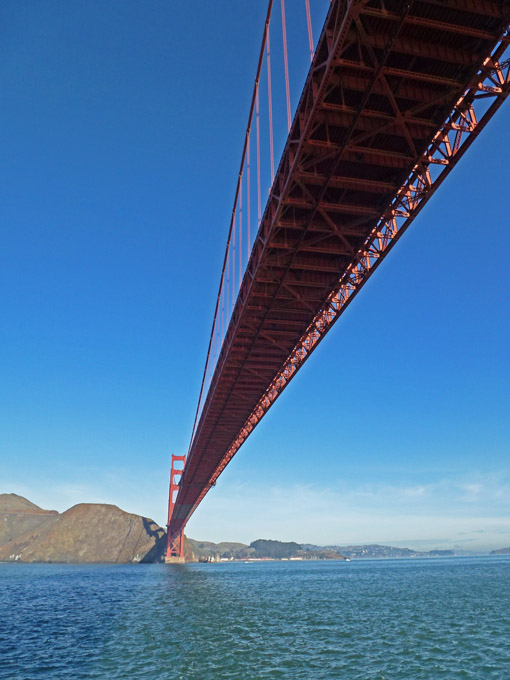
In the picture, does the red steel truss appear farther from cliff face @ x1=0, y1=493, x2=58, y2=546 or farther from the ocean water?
cliff face @ x1=0, y1=493, x2=58, y2=546

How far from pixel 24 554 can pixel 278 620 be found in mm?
132637

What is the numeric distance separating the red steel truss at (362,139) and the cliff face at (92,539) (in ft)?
400

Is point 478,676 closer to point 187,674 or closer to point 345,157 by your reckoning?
point 187,674

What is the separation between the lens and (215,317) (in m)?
A: 39.1

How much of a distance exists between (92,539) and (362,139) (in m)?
147

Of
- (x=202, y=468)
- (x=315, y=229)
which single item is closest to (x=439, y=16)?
(x=315, y=229)

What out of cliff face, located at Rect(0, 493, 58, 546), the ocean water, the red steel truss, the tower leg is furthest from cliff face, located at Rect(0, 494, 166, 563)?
the red steel truss

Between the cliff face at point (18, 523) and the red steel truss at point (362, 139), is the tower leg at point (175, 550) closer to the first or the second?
the cliff face at point (18, 523)

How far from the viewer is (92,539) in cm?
13250

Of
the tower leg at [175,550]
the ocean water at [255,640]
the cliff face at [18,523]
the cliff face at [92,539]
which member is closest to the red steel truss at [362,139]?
the ocean water at [255,640]

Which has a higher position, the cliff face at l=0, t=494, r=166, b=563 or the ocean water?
the cliff face at l=0, t=494, r=166, b=563

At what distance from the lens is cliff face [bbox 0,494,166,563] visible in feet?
408

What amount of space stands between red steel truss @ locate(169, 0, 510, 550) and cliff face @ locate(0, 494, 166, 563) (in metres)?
122

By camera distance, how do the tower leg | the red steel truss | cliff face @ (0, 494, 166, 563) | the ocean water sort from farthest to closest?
cliff face @ (0, 494, 166, 563)
the tower leg
the ocean water
the red steel truss
